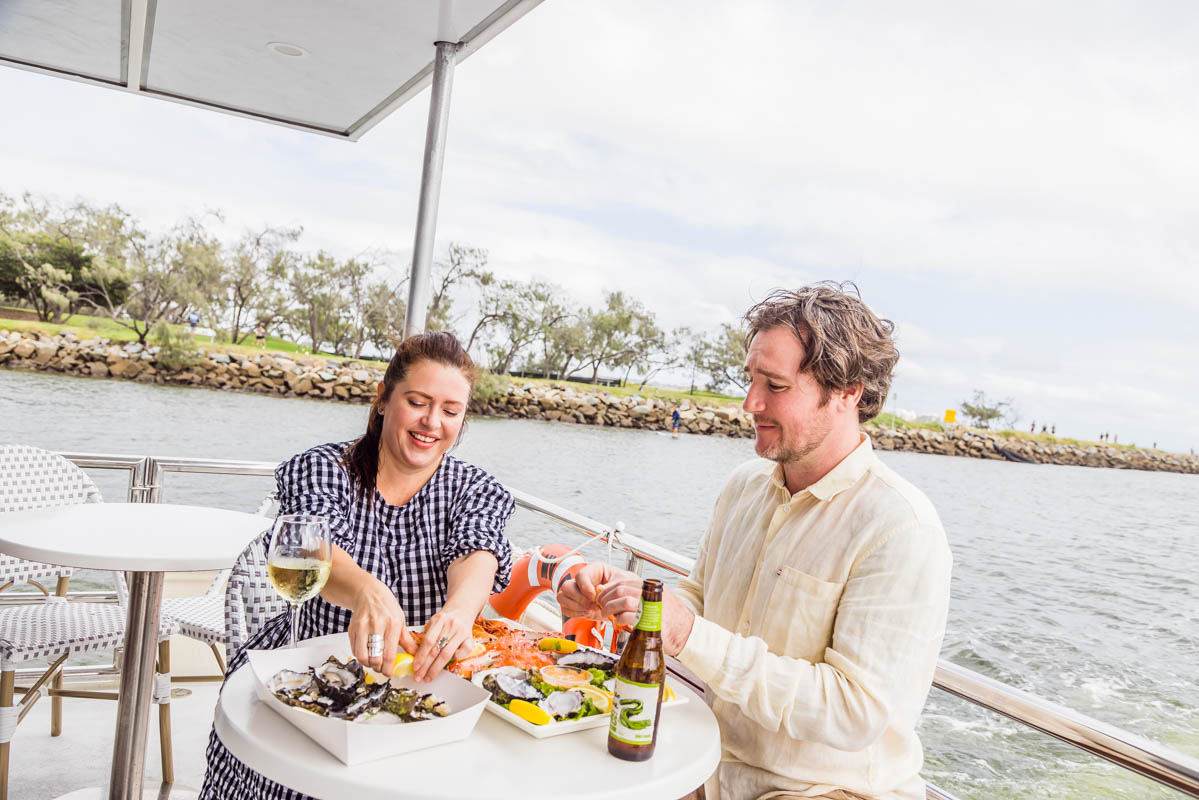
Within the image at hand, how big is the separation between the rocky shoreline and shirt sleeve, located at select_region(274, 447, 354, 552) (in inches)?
384

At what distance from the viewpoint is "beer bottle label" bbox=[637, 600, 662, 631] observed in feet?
3.47

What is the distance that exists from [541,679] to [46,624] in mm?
1732

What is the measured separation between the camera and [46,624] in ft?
7.36

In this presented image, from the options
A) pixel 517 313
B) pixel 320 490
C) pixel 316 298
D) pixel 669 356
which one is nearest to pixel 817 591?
pixel 320 490

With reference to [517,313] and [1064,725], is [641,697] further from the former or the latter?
[517,313]

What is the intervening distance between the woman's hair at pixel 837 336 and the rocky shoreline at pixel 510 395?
33.1 feet

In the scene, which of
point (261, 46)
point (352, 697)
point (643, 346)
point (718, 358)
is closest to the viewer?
point (352, 697)

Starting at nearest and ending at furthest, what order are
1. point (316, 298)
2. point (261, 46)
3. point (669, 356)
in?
point (261, 46)
point (316, 298)
point (669, 356)

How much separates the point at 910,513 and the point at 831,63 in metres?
38.0

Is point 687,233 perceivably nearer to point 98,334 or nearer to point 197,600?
point 98,334

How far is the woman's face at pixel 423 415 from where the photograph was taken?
162 cm

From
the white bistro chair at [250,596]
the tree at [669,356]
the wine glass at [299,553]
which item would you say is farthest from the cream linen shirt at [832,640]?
the tree at [669,356]

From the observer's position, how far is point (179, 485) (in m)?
13.2

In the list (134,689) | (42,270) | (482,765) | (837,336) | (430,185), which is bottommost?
(134,689)
